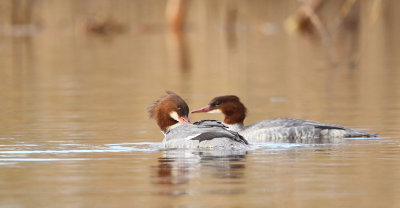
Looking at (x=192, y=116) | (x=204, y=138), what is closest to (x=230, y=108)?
(x=204, y=138)

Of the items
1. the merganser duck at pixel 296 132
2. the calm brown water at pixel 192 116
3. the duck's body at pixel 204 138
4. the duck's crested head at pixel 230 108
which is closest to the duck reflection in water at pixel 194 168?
the calm brown water at pixel 192 116

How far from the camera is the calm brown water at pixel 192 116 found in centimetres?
838

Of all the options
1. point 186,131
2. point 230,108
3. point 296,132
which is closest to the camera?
point 186,131

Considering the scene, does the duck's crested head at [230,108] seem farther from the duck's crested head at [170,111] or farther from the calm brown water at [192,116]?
the duck's crested head at [170,111]

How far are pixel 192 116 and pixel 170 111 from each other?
3.84 meters

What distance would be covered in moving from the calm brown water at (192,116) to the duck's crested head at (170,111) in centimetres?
32

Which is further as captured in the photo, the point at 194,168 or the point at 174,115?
the point at 174,115

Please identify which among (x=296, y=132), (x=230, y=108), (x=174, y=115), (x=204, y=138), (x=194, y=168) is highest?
(x=230, y=108)

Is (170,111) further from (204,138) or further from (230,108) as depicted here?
(230,108)

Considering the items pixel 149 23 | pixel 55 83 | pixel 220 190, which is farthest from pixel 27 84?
pixel 149 23

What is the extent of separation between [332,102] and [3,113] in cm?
555

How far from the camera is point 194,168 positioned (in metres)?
9.72

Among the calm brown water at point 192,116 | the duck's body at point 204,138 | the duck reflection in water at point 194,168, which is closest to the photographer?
the calm brown water at point 192,116

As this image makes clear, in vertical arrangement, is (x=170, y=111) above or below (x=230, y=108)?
below
